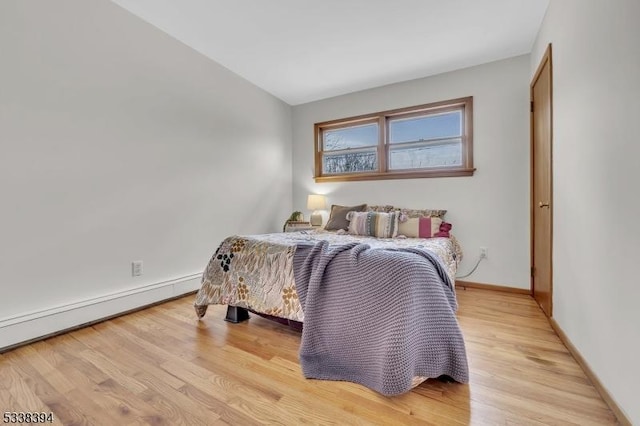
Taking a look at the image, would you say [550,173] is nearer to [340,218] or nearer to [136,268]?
[340,218]

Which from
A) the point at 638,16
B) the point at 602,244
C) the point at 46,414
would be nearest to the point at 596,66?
the point at 638,16

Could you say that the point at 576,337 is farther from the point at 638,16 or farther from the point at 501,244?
the point at 638,16

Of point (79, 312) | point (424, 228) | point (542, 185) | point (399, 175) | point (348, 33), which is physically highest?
point (348, 33)

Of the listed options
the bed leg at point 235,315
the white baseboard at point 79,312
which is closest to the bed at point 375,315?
the bed leg at point 235,315

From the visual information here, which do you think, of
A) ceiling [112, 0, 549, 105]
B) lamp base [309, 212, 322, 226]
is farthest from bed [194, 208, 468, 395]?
lamp base [309, 212, 322, 226]

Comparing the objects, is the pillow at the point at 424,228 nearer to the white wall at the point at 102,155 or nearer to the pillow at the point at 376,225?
the pillow at the point at 376,225

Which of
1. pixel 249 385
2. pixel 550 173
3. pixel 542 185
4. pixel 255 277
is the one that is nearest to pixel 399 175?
pixel 542 185

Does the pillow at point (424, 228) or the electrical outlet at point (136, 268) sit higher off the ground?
the pillow at point (424, 228)

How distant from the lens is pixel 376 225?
9.41 ft

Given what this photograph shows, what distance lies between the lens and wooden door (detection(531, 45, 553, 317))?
2.10 metres

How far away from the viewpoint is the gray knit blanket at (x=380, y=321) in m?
1.26

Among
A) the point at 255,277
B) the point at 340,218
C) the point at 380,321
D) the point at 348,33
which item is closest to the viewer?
the point at 380,321

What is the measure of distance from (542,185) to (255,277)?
8.07ft

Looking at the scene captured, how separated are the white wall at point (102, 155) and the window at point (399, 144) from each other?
141cm
